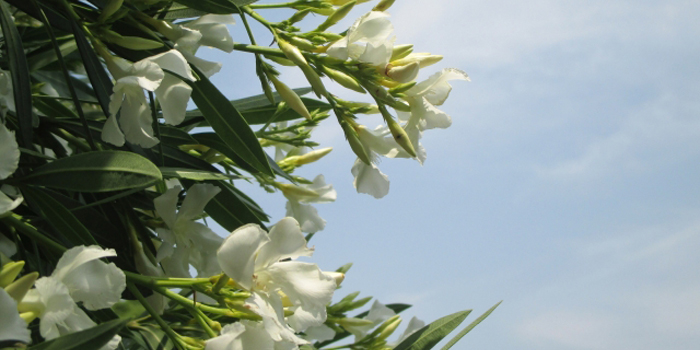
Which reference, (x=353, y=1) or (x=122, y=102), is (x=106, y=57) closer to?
(x=122, y=102)

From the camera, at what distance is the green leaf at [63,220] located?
108 cm

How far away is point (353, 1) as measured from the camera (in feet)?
Result: 3.90

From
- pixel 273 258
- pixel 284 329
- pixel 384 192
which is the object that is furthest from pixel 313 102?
pixel 284 329

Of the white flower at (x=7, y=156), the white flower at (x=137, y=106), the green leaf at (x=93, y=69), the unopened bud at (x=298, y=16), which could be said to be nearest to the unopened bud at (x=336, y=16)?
the unopened bud at (x=298, y=16)

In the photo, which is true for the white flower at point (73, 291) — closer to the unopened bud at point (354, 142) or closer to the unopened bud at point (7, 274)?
the unopened bud at point (7, 274)

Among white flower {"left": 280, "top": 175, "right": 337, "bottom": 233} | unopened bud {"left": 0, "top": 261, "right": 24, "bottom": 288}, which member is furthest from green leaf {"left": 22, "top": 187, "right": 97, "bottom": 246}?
white flower {"left": 280, "top": 175, "right": 337, "bottom": 233}

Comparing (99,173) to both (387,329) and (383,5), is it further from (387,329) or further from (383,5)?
(387,329)

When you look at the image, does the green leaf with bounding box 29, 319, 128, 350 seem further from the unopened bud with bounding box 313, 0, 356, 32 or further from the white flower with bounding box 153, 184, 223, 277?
the unopened bud with bounding box 313, 0, 356, 32

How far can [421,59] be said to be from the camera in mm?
1135

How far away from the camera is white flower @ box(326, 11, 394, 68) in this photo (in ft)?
3.52

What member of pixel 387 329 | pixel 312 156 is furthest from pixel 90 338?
pixel 312 156

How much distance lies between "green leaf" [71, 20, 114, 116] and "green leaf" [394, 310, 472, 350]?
76cm

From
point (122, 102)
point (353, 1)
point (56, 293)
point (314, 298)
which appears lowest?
point (56, 293)

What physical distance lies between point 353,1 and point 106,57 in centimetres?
48
